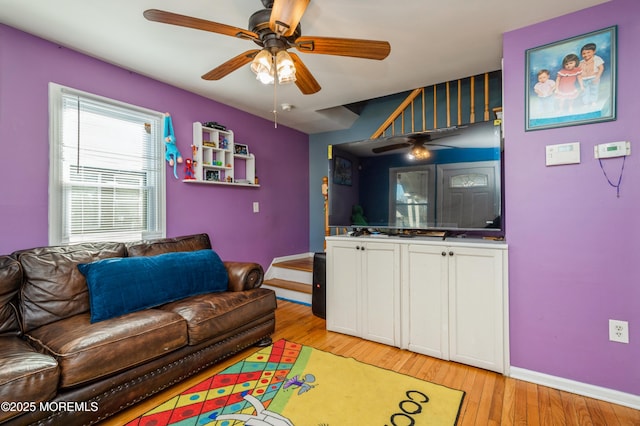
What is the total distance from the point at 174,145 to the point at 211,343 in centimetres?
196

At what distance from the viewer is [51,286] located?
Result: 1.96 m

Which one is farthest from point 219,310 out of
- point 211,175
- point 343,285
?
point 211,175

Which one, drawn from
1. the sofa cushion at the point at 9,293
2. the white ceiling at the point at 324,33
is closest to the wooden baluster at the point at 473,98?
the white ceiling at the point at 324,33

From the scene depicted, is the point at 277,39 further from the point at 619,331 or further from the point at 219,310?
the point at 619,331

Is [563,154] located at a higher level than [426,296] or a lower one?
higher

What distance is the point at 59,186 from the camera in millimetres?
2301

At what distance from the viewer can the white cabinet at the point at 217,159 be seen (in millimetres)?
3203

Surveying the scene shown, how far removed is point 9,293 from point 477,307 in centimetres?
310

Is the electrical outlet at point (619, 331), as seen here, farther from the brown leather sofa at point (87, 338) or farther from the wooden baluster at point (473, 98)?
the brown leather sofa at point (87, 338)

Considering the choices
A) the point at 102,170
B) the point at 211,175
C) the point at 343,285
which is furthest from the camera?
the point at 211,175

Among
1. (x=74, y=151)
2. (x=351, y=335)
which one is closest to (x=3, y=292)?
(x=74, y=151)

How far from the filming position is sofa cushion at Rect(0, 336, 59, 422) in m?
1.27

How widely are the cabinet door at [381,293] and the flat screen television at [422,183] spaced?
29 centimetres

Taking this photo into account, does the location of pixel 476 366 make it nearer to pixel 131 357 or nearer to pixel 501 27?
pixel 131 357
